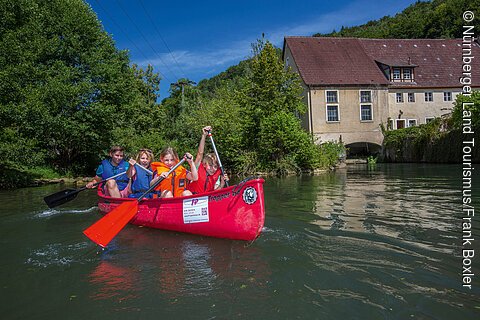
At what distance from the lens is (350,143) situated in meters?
32.6

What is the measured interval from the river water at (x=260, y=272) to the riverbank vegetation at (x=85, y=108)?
11.6 meters

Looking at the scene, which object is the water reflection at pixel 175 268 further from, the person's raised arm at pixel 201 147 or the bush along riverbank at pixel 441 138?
the bush along riverbank at pixel 441 138

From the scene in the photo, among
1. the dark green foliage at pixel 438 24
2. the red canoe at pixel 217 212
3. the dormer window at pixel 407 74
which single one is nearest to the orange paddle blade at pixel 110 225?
the red canoe at pixel 217 212

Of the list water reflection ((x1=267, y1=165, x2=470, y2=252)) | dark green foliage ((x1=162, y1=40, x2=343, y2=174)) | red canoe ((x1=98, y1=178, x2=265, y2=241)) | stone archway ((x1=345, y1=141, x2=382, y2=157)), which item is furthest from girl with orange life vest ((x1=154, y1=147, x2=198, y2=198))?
stone archway ((x1=345, y1=141, x2=382, y2=157))

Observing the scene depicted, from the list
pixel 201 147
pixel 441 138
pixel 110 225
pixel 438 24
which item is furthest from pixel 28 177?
pixel 438 24

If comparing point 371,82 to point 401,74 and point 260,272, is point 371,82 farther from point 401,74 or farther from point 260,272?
point 260,272

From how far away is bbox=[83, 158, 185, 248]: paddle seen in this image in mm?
6000

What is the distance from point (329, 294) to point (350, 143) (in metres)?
30.0

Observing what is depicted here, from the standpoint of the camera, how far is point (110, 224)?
6.29 m

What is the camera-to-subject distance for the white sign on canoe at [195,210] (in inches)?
242

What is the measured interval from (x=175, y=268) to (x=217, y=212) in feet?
4.24

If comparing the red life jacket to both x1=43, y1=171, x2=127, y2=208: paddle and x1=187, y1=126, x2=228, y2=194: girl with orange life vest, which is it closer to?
x1=187, y1=126, x2=228, y2=194: girl with orange life vest

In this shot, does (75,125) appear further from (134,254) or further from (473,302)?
(473,302)

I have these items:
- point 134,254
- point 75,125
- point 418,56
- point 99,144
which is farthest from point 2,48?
point 418,56
